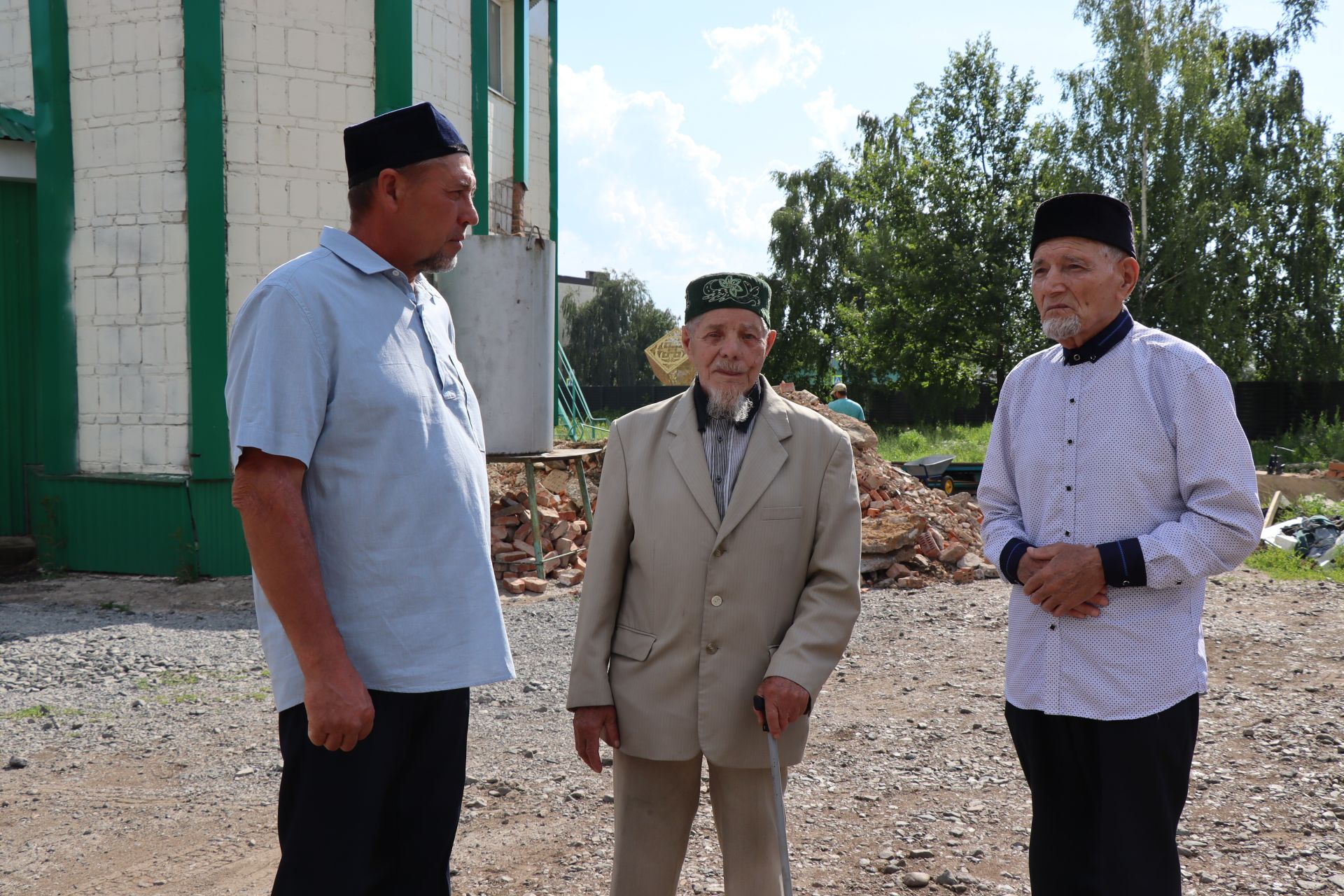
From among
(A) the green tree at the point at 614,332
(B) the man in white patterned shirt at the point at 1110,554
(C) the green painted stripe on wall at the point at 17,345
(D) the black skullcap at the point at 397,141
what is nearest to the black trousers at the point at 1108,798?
(B) the man in white patterned shirt at the point at 1110,554

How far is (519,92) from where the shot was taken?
13453 millimetres

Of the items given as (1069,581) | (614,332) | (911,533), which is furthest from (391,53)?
(614,332)

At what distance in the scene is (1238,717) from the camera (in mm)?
5852

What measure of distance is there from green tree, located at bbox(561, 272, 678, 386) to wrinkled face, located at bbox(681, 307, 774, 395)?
49483 mm

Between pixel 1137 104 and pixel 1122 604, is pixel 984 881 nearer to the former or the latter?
pixel 1122 604

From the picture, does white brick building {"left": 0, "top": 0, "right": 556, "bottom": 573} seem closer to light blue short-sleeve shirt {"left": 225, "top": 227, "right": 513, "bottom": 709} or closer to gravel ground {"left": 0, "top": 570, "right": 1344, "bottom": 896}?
gravel ground {"left": 0, "top": 570, "right": 1344, "bottom": 896}

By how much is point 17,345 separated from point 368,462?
1051 cm

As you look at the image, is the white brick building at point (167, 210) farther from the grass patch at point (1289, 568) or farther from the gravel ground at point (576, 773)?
the grass patch at point (1289, 568)

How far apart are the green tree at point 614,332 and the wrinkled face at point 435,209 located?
49.9 meters

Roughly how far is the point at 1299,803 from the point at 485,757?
3.63 meters

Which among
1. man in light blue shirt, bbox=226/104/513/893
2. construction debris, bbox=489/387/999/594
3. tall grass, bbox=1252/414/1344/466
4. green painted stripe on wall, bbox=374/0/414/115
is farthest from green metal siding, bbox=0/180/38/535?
tall grass, bbox=1252/414/1344/466

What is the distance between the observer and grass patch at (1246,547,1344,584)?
1067cm

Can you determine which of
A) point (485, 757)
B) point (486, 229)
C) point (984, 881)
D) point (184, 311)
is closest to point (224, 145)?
point (184, 311)

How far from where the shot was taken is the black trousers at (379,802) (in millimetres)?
2182
